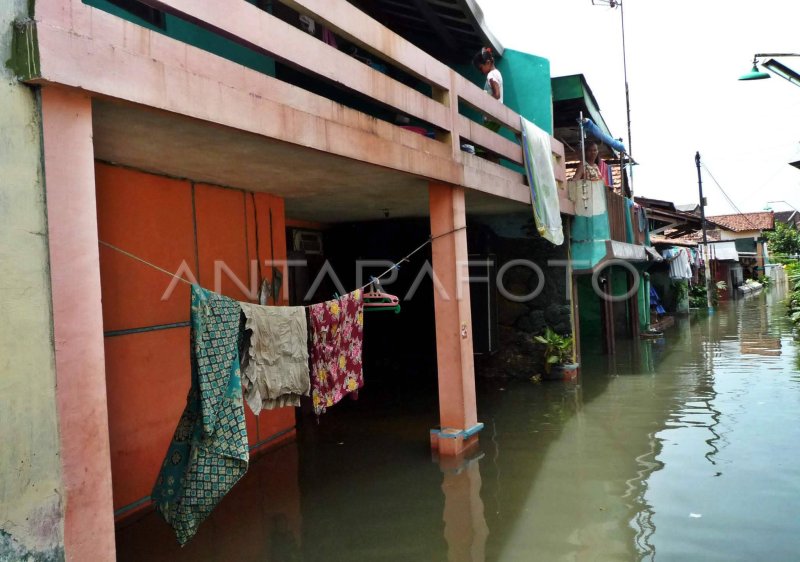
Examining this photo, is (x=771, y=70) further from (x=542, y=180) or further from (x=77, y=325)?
(x=77, y=325)

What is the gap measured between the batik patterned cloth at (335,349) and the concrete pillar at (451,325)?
1.17 metres

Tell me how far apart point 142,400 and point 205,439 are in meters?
1.90

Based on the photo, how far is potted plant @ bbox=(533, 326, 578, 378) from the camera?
1117 cm

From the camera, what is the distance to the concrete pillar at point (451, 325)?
693 cm

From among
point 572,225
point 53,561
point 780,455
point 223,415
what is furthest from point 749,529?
point 572,225

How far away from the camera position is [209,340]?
13.8ft

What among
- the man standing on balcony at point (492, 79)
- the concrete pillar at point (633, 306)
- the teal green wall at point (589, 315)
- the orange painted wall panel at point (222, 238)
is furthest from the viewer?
the concrete pillar at point (633, 306)

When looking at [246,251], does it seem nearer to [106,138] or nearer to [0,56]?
[106,138]

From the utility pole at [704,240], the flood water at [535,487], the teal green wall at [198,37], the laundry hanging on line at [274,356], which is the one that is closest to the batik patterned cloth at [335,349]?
→ the laundry hanging on line at [274,356]

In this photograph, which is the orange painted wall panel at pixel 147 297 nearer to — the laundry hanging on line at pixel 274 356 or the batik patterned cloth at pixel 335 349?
the laundry hanging on line at pixel 274 356

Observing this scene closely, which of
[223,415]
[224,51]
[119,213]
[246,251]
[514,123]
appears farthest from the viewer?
[514,123]

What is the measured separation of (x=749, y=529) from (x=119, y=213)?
5776mm

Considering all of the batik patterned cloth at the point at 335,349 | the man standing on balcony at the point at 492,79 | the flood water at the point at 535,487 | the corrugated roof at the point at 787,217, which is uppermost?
the corrugated roof at the point at 787,217

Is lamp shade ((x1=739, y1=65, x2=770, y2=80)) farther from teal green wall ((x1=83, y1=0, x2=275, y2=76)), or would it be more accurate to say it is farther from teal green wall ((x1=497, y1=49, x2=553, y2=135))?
teal green wall ((x1=83, y1=0, x2=275, y2=76))
